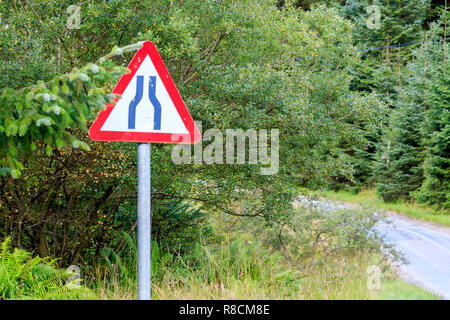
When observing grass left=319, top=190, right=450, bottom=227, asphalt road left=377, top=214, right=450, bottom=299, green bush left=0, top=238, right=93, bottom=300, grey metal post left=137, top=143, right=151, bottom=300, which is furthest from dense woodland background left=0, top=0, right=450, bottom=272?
grass left=319, top=190, right=450, bottom=227

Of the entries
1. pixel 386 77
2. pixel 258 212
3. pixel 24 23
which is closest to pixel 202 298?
pixel 258 212

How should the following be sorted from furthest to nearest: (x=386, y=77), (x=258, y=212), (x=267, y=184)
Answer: (x=386, y=77), (x=258, y=212), (x=267, y=184)

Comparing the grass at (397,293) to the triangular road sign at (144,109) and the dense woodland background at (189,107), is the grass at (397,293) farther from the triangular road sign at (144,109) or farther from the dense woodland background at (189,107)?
the triangular road sign at (144,109)

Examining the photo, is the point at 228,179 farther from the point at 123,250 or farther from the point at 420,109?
the point at 420,109

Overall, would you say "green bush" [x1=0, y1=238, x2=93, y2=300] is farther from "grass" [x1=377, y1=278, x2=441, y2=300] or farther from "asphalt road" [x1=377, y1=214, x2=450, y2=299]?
"asphalt road" [x1=377, y1=214, x2=450, y2=299]

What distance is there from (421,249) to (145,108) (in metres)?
13.8

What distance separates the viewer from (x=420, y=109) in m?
21.8

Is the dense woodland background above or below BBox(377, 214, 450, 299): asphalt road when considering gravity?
above

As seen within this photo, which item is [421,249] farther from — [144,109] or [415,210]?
[144,109]

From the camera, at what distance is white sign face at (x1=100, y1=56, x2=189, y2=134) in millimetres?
2682

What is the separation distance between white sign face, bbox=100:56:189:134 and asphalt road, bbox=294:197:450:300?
5.04 meters

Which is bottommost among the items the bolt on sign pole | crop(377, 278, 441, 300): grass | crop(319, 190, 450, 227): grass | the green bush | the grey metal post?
crop(319, 190, 450, 227): grass

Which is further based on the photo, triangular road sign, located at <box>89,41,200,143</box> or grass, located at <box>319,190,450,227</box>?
grass, located at <box>319,190,450,227</box>
